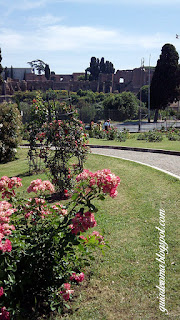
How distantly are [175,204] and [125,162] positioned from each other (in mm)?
4337

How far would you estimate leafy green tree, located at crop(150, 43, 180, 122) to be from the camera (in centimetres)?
3806

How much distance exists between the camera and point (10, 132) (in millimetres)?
13438

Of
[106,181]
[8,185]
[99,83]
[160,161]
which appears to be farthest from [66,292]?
[99,83]

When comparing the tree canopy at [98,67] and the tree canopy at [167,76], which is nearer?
the tree canopy at [167,76]

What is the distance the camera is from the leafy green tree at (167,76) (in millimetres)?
38062

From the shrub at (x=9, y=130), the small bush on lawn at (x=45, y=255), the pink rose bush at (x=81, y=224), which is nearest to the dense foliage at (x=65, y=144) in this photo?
the small bush on lawn at (x=45, y=255)

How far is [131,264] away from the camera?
3859mm

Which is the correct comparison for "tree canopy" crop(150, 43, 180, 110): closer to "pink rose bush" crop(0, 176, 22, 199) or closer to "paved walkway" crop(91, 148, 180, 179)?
"paved walkway" crop(91, 148, 180, 179)

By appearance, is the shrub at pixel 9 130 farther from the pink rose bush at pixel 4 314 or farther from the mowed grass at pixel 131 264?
the pink rose bush at pixel 4 314

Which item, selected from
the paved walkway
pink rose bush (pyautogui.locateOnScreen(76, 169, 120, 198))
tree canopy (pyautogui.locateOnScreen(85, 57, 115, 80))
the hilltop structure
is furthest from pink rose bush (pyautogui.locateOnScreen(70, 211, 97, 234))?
tree canopy (pyautogui.locateOnScreen(85, 57, 115, 80))

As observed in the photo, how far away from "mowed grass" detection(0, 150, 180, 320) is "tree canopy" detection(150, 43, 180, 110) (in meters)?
33.0

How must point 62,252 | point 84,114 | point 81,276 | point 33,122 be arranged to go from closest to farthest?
point 62,252 → point 81,276 → point 33,122 → point 84,114

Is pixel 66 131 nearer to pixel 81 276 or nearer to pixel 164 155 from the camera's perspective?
pixel 81 276

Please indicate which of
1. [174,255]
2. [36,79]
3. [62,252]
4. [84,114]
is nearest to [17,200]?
[62,252]
